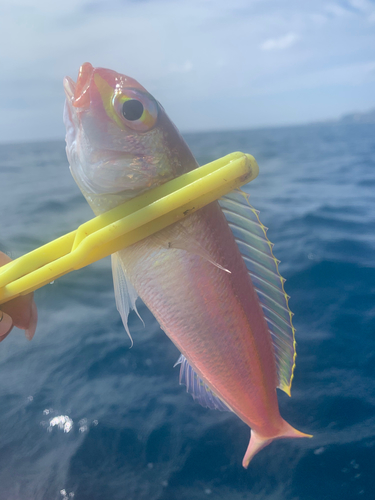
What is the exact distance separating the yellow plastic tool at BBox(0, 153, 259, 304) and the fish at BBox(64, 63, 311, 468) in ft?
0.24

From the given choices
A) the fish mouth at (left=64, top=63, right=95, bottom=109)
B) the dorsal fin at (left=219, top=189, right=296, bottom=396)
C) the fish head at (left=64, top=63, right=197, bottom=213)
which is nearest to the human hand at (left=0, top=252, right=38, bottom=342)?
the fish head at (left=64, top=63, right=197, bottom=213)

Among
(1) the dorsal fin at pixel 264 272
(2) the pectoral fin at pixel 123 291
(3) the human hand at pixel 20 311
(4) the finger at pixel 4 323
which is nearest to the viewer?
(1) the dorsal fin at pixel 264 272

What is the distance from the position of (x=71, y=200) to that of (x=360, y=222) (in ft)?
23.2

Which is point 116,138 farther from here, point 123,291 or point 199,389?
point 199,389

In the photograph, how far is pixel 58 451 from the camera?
2.44 m

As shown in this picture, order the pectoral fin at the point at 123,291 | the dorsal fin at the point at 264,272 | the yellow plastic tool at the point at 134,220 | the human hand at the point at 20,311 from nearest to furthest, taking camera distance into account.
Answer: the yellow plastic tool at the point at 134,220, the dorsal fin at the point at 264,272, the pectoral fin at the point at 123,291, the human hand at the point at 20,311

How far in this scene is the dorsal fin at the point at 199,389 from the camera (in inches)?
78.7

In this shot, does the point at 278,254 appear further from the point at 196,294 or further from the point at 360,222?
the point at 196,294

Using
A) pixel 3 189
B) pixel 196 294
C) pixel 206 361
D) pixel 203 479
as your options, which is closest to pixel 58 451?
pixel 203 479

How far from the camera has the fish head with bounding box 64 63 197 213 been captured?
130cm

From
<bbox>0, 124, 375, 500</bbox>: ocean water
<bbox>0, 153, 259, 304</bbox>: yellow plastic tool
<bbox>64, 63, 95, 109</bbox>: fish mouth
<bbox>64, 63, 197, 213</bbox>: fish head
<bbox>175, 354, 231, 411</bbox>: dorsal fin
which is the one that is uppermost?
<bbox>64, 63, 95, 109</bbox>: fish mouth

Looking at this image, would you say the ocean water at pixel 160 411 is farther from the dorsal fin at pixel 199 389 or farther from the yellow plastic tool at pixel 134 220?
the yellow plastic tool at pixel 134 220

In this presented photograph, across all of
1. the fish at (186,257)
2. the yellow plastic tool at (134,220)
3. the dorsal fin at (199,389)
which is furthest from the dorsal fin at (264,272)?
the dorsal fin at (199,389)

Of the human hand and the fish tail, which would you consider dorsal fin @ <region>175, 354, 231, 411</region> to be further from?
the human hand
